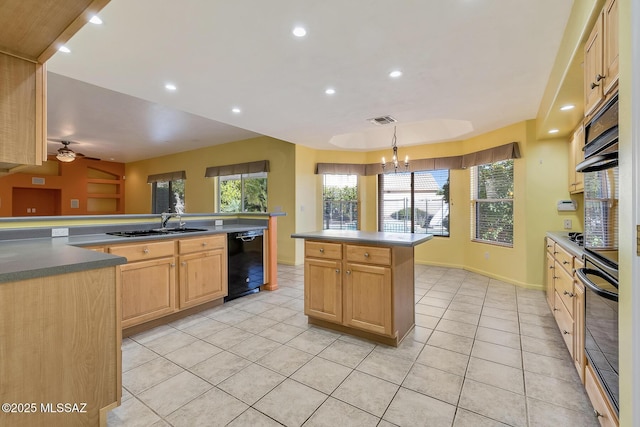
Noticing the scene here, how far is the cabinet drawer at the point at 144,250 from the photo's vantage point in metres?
2.49

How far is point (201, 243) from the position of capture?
316cm

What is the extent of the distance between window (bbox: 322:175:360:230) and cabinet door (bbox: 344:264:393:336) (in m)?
3.84

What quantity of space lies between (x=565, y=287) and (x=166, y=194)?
9409 mm

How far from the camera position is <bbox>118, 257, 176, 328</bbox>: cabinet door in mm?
2518

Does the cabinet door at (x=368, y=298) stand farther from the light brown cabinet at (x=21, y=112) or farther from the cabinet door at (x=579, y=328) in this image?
the light brown cabinet at (x=21, y=112)

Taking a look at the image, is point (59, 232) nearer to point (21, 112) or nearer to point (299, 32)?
point (21, 112)

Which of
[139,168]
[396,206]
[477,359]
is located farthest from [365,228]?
[139,168]

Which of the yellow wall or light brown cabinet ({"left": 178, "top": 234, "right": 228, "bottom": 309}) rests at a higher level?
the yellow wall

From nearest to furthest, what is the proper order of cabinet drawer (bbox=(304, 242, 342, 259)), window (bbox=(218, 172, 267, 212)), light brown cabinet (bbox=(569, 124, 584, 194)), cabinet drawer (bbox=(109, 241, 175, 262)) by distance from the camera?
cabinet drawer (bbox=(109, 241, 175, 262)) < cabinet drawer (bbox=(304, 242, 342, 259)) < light brown cabinet (bbox=(569, 124, 584, 194)) < window (bbox=(218, 172, 267, 212))

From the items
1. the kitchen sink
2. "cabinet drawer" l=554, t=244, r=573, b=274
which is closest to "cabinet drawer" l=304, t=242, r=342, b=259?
the kitchen sink

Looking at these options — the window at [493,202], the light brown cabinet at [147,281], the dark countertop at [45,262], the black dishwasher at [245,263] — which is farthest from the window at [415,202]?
the dark countertop at [45,262]

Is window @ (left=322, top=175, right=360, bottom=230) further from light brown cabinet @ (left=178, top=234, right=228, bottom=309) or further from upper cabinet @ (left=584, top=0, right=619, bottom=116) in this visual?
upper cabinet @ (left=584, top=0, right=619, bottom=116)

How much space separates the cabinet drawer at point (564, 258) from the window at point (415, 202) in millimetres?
2913

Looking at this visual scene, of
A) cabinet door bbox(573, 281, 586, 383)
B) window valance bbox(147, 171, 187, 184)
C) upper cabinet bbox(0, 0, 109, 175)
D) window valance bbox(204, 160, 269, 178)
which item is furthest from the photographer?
window valance bbox(147, 171, 187, 184)
